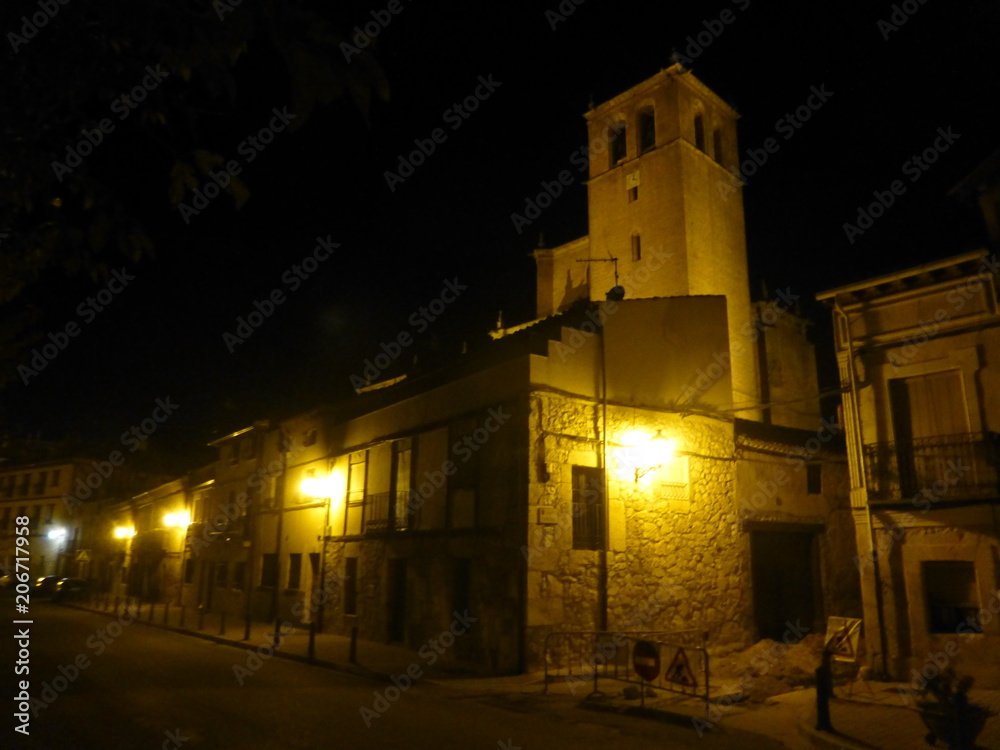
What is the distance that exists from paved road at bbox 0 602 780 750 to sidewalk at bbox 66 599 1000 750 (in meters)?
0.36

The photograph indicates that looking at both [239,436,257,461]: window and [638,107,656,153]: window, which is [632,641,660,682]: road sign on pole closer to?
[239,436,257,461]: window

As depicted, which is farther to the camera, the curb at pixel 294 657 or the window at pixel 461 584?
the window at pixel 461 584

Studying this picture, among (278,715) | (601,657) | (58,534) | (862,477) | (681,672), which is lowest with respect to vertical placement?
(278,715)

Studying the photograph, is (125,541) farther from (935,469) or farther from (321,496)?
(935,469)

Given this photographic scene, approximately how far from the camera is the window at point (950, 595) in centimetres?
1223

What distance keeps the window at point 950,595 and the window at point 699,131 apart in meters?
25.6

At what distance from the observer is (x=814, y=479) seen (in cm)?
1920

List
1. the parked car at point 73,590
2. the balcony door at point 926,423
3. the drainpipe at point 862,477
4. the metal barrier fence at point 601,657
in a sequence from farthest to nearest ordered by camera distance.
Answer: the parked car at point 73,590 → the metal barrier fence at point 601,657 → the drainpipe at point 862,477 → the balcony door at point 926,423

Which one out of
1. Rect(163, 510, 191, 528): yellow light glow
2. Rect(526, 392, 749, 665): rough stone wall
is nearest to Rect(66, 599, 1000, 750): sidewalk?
Rect(526, 392, 749, 665): rough stone wall

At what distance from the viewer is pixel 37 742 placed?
25.8 ft

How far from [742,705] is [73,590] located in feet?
123

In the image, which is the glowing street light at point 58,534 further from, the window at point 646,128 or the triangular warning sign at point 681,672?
the triangular warning sign at point 681,672

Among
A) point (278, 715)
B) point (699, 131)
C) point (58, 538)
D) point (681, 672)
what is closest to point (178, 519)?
point (278, 715)

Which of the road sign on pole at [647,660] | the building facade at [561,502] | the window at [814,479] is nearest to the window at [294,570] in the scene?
the building facade at [561,502]
